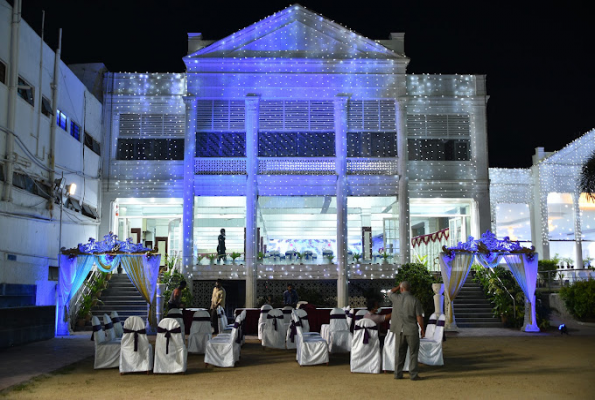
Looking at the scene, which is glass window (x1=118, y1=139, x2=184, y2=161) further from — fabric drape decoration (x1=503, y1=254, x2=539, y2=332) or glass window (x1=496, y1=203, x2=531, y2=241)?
glass window (x1=496, y1=203, x2=531, y2=241)

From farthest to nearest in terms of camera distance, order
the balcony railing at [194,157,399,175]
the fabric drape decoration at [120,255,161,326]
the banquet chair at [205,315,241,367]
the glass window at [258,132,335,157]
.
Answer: the glass window at [258,132,335,157] → the balcony railing at [194,157,399,175] → the fabric drape decoration at [120,255,161,326] → the banquet chair at [205,315,241,367]

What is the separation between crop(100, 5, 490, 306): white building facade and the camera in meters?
24.6

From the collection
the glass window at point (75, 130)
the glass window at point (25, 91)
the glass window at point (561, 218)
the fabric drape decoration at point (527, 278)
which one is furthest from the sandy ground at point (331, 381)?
the glass window at point (561, 218)

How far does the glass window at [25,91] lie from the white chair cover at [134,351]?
10.3 meters

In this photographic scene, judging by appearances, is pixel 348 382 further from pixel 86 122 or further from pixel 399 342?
pixel 86 122

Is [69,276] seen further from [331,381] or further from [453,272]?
[453,272]

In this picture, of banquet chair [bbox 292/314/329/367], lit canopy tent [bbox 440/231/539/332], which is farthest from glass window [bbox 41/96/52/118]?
lit canopy tent [bbox 440/231/539/332]

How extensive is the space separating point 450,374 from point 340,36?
58.1 ft

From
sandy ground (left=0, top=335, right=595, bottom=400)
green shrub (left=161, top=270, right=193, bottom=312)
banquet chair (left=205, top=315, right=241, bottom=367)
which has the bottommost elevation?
sandy ground (left=0, top=335, right=595, bottom=400)

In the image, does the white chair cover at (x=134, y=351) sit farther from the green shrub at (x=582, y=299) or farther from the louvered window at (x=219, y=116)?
the green shrub at (x=582, y=299)

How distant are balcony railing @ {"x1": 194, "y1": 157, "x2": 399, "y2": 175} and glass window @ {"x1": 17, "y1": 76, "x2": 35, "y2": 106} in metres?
7.19

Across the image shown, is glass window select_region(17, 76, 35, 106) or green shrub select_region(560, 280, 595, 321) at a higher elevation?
glass window select_region(17, 76, 35, 106)

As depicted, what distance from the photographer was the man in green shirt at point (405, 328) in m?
10.2

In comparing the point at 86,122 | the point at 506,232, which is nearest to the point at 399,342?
the point at 86,122
